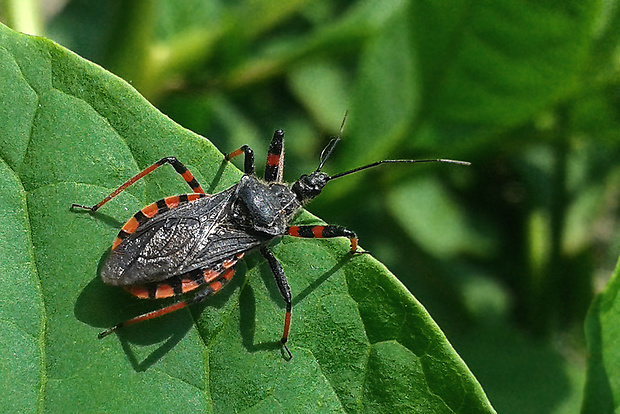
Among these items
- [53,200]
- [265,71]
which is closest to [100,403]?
[53,200]

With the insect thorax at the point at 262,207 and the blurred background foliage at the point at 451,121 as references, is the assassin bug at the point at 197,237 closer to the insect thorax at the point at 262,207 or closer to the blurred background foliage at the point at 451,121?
the insect thorax at the point at 262,207

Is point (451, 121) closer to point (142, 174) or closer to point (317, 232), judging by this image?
point (317, 232)

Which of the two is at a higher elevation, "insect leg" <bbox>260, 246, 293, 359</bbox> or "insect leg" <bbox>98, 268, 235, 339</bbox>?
"insect leg" <bbox>260, 246, 293, 359</bbox>

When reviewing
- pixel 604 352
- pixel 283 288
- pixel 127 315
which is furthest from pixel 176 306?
pixel 604 352

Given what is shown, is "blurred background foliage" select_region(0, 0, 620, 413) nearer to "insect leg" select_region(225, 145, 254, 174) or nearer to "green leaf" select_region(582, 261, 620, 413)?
"insect leg" select_region(225, 145, 254, 174)

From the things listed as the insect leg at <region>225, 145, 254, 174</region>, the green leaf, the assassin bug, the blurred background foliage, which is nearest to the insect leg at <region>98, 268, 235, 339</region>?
the assassin bug

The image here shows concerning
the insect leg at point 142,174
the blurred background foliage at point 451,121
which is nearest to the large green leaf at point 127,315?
the insect leg at point 142,174
